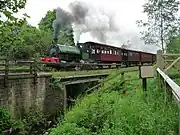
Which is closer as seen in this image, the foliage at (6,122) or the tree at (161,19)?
the foliage at (6,122)

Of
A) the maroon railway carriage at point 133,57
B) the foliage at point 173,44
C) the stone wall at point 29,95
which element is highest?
the foliage at point 173,44

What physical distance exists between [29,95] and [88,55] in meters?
14.1

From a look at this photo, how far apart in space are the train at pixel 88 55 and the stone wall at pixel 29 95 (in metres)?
4.00

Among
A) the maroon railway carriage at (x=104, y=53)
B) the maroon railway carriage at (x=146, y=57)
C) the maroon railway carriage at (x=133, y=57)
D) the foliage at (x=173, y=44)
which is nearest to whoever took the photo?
the foliage at (x=173, y=44)

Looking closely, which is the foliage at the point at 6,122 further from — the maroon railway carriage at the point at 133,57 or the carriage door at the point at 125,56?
the maroon railway carriage at the point at 133,57

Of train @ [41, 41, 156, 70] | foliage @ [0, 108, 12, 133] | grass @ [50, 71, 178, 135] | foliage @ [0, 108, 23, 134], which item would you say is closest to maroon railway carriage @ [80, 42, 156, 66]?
train @ [41, 41, 156, 70]

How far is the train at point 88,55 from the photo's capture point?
24.3 meters

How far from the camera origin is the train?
2426cm

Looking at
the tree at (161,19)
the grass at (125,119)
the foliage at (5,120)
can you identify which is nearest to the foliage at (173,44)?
the tree at (161,19)

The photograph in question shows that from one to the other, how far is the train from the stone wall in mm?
4004

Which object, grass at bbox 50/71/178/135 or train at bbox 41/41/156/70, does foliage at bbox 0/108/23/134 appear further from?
train at bbox 41/41/156/70

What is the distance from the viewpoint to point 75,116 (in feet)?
25.3

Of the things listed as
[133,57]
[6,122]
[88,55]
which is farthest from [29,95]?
[133,57]

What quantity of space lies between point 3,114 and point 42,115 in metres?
3.64
